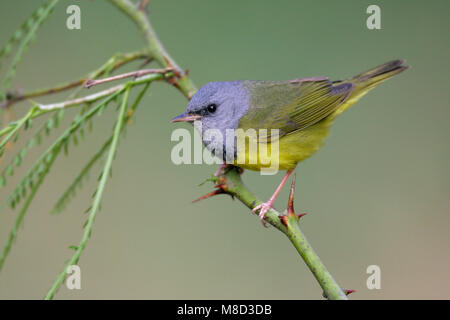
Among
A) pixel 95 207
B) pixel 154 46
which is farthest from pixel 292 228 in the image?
pixel 154 46

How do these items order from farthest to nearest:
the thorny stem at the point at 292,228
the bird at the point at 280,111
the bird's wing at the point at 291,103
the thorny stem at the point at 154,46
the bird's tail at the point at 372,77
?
the bird's tail at the point at 372,77, the bird's wing at the point at 291,103, the bird at the point at 280,111, the thorny stem at the point at 154,46, the thorny stem at the point at 292,228

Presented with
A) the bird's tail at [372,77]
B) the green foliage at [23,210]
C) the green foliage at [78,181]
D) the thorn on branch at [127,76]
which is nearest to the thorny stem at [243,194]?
the thorn on branch at [127,76]

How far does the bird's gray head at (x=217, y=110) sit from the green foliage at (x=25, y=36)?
0.89m

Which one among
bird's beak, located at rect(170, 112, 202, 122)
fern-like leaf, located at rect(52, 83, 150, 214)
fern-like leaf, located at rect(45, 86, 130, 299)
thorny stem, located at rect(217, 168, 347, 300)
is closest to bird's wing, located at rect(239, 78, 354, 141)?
bird's beak, located at rect(170, 112, 202, 122)

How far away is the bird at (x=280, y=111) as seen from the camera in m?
2.59

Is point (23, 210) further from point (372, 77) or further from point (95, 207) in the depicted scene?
point (372, 77)

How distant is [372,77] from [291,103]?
528 millimetres

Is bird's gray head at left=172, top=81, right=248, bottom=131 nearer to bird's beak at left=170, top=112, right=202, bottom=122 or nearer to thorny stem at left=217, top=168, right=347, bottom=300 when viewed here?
bird's beak at left=170, top=112, right=202, bottom=122

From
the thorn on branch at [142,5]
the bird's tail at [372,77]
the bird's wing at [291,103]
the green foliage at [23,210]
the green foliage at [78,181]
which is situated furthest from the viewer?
the bird's tail at [372,77]

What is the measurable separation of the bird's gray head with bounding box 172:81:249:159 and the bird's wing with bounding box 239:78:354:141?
6 centimetres

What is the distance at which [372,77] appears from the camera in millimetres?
2920

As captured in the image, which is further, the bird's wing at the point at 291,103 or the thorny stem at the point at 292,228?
the bird's wing at the point at 291,103

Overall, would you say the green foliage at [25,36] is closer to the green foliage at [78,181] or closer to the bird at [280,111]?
the green foliage at [78,181]

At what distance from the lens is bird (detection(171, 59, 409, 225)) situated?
2.59m
